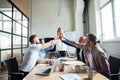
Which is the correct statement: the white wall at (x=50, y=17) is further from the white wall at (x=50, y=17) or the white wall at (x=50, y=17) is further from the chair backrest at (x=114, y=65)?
the chair backrest at (x=114, y=65)

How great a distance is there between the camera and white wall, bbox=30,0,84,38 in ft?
25.4

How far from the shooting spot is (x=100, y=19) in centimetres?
602

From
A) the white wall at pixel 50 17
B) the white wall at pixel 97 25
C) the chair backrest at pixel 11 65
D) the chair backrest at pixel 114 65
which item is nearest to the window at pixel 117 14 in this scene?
the white wall at pixel 97 25

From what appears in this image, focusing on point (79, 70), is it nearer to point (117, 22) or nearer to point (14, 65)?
point (14, 65)

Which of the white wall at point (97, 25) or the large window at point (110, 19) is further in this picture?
the large window at point (110, 19)

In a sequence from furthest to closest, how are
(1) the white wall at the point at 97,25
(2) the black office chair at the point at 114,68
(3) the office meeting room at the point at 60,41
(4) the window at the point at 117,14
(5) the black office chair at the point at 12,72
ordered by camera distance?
(4) the window at the point at 117,14 < (1) the white wall at the point at 97,25 < (5) the black office chair at the point at 12,72 < (3) the office meeting room at the point at 60,41 < (2) the black office chair at the point at 114,68

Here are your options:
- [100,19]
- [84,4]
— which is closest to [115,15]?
[100,19]

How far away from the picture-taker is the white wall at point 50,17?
7.75m

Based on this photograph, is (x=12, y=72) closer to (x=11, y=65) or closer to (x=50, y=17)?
(x=11, y=65)

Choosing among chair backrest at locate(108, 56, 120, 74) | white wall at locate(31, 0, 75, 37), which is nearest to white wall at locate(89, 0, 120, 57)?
white wall at locate(31, 0, 75, 37)

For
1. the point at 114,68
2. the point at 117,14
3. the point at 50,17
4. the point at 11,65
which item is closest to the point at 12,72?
the point at 11,65

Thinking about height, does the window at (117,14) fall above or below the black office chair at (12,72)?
above

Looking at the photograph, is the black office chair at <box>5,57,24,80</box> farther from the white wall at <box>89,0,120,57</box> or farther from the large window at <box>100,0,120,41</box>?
the large window at <box>100,0,120,41</box>

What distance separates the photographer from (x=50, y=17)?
788 cm
